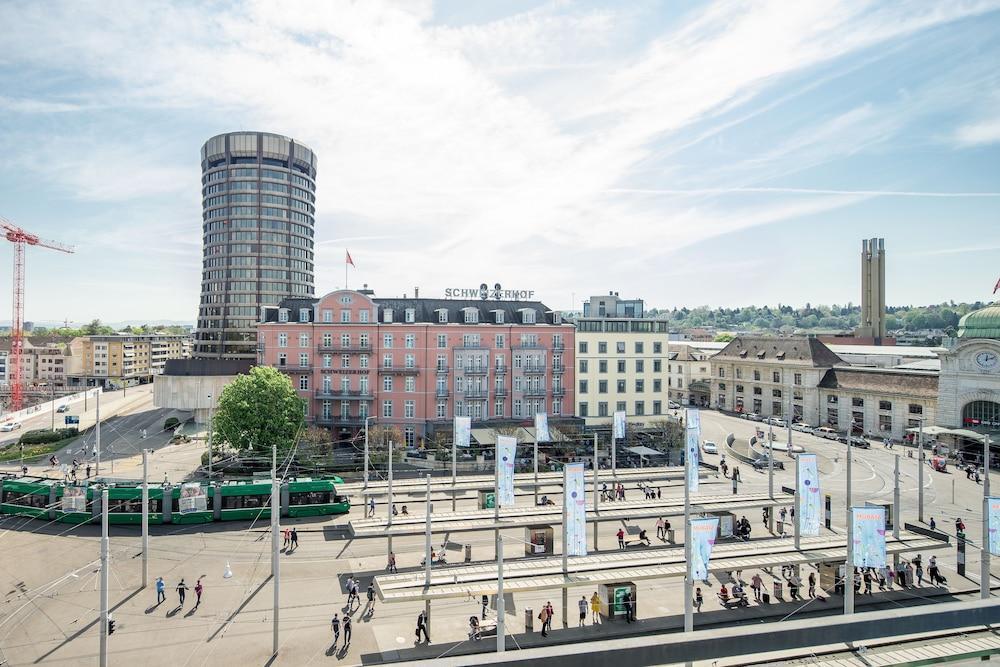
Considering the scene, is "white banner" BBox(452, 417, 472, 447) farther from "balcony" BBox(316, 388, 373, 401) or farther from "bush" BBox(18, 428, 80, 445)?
"bush" BBox(18, 428, 80, 445)

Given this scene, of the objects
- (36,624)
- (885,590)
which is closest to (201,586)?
(36,624)

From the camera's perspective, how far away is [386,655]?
92.0 feet

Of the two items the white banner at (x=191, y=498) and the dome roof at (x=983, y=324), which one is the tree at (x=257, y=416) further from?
the dome roof at (x=983, y=324)

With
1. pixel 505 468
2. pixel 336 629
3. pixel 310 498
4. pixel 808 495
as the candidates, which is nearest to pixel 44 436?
pixel 310 498

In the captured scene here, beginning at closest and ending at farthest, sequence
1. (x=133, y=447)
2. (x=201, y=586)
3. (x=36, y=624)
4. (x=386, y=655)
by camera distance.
Answer: (x=386, y=655) < (x=36, y=624) < (x=201, y=586) < (x=133, y=447)

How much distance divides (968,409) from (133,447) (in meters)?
102

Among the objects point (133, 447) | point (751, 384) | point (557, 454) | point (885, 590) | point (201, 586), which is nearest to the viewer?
point (201, 586)

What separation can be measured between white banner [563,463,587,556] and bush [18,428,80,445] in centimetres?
7737

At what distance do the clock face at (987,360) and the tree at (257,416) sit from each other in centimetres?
7785

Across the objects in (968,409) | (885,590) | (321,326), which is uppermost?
(321,326)

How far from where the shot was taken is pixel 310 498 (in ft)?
166

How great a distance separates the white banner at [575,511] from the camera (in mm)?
29391

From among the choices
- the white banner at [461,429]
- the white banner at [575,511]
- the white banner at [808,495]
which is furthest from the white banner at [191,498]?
the white banner at [808,495]

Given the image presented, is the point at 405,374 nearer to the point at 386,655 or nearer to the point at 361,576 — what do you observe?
the point at 361,576
